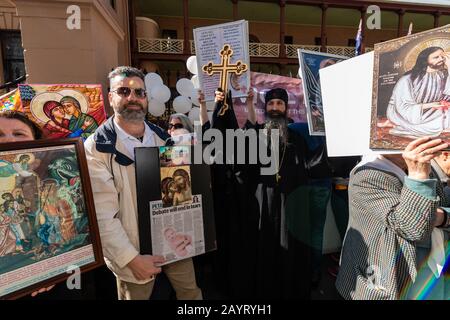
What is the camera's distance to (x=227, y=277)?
2.52 metres

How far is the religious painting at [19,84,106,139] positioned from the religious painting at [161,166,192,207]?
1.22 m

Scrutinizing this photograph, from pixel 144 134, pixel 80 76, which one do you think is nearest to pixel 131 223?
pixel 144 134

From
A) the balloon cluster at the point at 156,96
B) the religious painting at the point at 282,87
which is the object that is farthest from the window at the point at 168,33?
the religious painting at the point at 282,87

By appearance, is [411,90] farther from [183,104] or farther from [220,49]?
[183,104]

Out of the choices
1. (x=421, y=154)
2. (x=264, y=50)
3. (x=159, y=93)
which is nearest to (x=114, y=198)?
(x=421, y=154)

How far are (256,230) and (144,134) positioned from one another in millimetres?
1317

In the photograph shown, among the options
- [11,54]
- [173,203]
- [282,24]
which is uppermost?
[282,24]

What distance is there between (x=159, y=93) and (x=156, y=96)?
0.11 metres

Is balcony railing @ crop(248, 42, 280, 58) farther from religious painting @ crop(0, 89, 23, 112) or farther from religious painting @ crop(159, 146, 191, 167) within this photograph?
religious painting @ crop(159, 146, 191, 167)

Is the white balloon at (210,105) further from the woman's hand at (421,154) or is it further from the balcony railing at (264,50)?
the balcony railing at (264,50)

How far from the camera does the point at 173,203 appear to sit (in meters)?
1.56

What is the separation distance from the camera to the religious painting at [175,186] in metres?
1.53

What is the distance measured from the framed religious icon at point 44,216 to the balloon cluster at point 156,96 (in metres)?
3.98

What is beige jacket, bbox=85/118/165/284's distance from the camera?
1.45 meters
